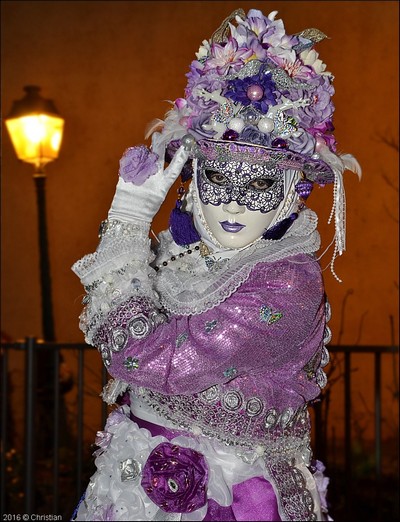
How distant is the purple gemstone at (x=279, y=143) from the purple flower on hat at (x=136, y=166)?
0.26 m

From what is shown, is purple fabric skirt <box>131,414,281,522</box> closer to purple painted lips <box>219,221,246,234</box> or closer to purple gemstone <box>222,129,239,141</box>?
purple painted lips <box>219,221,246,234</box>

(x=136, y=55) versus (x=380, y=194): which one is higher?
(x=136, y=55)

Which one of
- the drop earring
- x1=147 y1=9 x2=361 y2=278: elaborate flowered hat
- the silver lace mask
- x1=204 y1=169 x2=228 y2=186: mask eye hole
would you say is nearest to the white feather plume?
x1=147 y1=9 x2=361 y2=278: elaborate flowered hat

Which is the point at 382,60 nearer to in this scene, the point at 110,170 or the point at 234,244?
the point at 110,170

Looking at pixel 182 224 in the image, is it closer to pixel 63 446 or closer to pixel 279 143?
pixel 279 143

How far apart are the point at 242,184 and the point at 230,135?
110mm

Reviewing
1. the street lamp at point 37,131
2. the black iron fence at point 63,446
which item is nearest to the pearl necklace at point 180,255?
the black iron fence at point 63,446

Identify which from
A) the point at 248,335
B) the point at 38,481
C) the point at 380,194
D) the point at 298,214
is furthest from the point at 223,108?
the point at 380,194

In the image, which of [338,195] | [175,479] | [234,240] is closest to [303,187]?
[338,195]

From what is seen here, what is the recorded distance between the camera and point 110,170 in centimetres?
600

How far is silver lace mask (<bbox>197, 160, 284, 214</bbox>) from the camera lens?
1978mm

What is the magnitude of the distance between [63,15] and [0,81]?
60cm

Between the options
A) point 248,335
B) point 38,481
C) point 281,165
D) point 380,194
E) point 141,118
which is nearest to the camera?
point 248,335

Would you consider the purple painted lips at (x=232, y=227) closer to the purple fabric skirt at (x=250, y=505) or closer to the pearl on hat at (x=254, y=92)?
the pearl on hat at (x=254, y=92)
